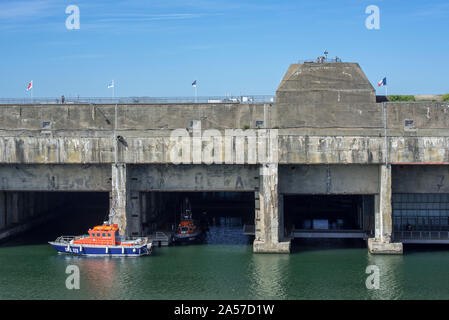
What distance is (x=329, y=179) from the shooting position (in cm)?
5819

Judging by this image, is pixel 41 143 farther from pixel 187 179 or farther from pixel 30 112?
pixel 187 179

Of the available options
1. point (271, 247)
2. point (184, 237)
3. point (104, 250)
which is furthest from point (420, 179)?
point (104, 250)

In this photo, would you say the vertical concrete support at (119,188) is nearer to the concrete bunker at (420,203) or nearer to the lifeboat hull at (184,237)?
the lifeboat hull at (184,237)

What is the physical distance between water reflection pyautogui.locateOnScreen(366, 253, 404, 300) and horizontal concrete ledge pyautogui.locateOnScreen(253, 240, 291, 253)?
296 inches

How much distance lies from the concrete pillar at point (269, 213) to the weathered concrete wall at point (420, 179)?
12179 millimetres

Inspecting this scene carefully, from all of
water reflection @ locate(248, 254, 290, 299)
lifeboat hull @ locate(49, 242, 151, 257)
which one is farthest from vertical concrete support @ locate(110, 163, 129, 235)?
water reflection @ locate(248, 254, 290, 299)

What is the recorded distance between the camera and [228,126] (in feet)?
200

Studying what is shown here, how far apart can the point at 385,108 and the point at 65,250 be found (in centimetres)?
3385

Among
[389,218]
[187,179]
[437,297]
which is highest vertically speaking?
[187,179]

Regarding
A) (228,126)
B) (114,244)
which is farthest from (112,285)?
(228,126)

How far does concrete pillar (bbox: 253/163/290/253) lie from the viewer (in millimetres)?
56250

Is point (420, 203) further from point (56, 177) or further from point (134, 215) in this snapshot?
point (56, 177)

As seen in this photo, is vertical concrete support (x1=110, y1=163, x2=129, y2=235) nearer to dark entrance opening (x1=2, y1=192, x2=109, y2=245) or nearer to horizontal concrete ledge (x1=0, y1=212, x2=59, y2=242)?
dark entrance opening (x1=2, y1=192, x2=109, y2=245)

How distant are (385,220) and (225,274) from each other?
16915mm
